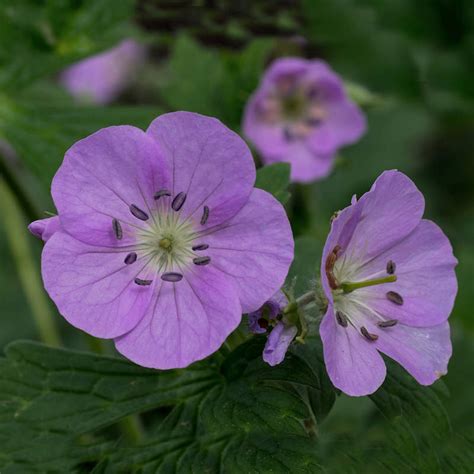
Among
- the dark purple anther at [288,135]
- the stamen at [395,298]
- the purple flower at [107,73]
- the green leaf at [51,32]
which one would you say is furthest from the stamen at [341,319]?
the purple flower at [107,73]

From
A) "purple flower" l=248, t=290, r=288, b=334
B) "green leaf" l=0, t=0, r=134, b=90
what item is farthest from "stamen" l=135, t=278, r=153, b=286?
"green leaf" l=0, t=0, r=134, b=90

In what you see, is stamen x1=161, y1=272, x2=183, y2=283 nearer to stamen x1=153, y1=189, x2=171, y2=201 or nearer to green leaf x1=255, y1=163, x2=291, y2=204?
stamen x1=153, y1=189, x2=171, y2=201

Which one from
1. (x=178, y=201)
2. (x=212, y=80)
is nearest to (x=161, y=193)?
(x=178, y=201)

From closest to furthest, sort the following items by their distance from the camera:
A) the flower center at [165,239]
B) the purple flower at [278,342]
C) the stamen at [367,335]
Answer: the purple flower at [278,342] < the stamen at [367,335] < the flower center at [165,239]

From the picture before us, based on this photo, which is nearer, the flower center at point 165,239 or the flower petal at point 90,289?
the flower petal at point 90,289

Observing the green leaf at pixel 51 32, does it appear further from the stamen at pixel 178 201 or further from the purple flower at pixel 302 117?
the stamen at pixel 178 201
